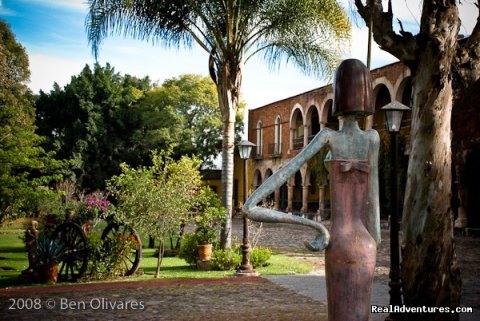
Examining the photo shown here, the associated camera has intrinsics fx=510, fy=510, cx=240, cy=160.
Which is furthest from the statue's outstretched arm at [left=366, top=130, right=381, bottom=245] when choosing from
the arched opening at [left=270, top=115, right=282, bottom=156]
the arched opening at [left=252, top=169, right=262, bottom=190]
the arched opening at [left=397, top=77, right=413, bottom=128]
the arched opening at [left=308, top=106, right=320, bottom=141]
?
the arched opening at [left=252, top=169, right=262, bottom=190]

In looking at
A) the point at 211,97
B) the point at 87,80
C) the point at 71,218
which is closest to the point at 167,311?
the point at 71,218

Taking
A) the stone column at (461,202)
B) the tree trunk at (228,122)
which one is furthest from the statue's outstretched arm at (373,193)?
the stone column at (461,202)

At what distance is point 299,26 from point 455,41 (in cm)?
671

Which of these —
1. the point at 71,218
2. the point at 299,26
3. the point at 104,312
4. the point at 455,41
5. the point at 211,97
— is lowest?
the point at 104,312

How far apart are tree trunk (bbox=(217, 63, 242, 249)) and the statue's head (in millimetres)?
8714

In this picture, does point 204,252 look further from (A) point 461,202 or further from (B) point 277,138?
(B) point 277,138

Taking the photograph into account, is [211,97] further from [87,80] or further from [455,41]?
[455,41]

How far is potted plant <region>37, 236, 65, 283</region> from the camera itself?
28.9 ft

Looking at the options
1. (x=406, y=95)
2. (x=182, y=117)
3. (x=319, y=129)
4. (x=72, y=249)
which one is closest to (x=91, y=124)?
(x=182, y=117)

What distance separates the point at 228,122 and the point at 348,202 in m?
9.13

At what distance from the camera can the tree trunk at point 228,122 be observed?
11430mm

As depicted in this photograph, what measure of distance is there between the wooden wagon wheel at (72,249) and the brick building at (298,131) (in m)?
15.2

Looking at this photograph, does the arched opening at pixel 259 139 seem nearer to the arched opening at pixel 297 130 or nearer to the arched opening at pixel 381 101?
the arched opening at pixel 297 130

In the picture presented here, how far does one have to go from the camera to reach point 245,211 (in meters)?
2.57
